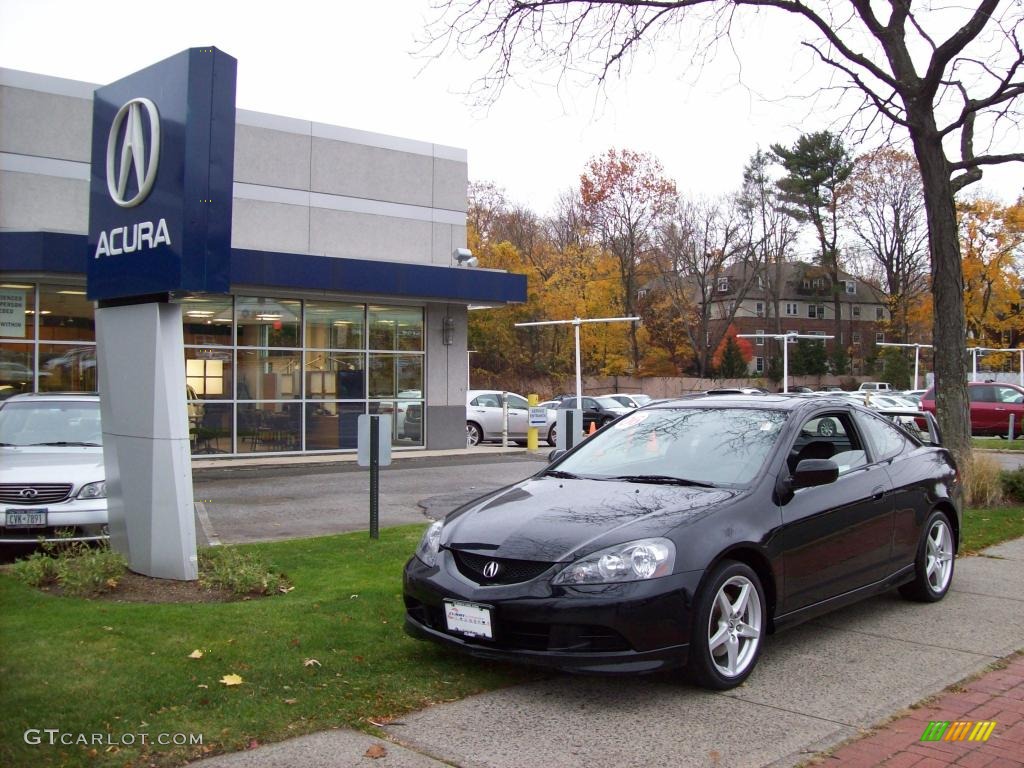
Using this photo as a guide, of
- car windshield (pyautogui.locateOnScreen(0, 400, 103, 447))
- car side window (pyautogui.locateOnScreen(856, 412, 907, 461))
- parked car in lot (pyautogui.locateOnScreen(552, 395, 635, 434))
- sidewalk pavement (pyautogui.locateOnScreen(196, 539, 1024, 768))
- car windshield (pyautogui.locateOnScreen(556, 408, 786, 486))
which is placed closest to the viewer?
sidewalk pavement (pyautogui.locateOnScreen(196, 539, 1024, 768))

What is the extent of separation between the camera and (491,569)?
4.86m

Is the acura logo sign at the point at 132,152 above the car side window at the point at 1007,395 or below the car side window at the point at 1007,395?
above

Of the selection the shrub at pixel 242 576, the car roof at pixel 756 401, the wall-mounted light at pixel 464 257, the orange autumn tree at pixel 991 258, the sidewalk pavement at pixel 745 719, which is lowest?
the sidewalk pavement at pixel 745 719

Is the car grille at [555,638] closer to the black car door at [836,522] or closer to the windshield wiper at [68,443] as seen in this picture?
the black car door at [836,522]

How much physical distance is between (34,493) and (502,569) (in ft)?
17.2

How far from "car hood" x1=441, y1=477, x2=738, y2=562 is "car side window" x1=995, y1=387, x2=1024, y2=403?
93.4ft

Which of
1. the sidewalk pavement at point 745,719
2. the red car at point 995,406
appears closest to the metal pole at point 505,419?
the red car at point 995,406

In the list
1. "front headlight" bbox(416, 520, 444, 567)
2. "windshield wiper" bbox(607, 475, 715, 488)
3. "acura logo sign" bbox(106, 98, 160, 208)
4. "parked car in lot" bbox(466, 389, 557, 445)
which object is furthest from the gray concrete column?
"parked car in lot" bbox(466, 389, 557, 445)

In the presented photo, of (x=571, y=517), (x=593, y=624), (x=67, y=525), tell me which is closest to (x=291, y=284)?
(x=67, y=525)

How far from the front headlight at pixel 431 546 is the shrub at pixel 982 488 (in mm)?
8973

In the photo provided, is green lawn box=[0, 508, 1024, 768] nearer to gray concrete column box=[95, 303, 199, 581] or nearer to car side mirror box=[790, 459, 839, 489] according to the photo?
gray concrete column box=[95, 303, 199, 581]

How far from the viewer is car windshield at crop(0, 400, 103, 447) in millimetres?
9664

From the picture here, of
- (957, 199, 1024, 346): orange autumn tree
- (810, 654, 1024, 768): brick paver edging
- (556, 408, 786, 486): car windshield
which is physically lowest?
(810, 654, 1024, 768): brick paver edging

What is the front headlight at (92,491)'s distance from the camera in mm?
Answer: 8273
